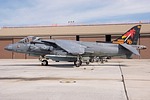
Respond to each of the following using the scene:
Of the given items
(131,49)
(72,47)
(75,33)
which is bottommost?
(131,49)

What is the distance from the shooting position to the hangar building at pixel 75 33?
51156mm

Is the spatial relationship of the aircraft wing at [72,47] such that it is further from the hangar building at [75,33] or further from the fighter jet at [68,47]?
the hangar building at [75,33]

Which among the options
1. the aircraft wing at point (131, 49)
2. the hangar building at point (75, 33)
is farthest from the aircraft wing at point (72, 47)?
the hangar building at point (75, 33)

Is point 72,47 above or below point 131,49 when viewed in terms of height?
above

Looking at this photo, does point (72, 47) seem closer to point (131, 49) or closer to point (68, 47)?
point (68, 47)

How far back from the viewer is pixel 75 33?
53125 mm

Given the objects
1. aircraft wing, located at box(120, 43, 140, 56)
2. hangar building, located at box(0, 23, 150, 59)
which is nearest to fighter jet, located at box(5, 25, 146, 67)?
aircraft wing, located at box(120, 43, 140, 56)

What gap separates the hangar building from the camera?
51.2 meters

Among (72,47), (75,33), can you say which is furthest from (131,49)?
(75,33)

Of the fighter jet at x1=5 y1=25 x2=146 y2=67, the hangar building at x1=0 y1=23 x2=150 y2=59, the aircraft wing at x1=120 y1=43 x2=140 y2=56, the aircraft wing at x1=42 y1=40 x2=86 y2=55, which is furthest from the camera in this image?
the hangar building at x1=0 y1=23 x2=150 y2=59

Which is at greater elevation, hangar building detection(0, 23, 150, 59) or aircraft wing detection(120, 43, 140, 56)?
hangar building detection(0, 23, 150, 59)

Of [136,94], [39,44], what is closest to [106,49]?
[39,44]

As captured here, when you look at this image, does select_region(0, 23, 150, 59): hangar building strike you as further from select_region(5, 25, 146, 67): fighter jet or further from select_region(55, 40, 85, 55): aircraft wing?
select_region(55, 40, 85, 55): aircraft wing

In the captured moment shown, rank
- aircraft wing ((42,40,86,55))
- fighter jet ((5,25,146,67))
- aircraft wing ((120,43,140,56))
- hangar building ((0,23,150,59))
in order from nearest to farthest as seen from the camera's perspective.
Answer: aircraft wing ((42,40,86,55)), fighter jet ((5,25,146,67)), aircraft wing ((120,43,140,56)), hangar building ((0,23,150,59))
